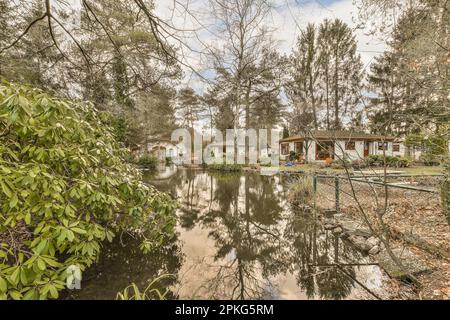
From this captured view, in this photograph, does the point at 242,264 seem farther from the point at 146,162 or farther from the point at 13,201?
the point at 146,162

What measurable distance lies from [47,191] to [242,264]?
2.84m

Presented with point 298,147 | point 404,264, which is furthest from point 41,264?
point 298,147

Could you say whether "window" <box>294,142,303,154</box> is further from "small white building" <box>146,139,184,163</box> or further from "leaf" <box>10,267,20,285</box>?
"leaf" <box>10,267,20,285</box>

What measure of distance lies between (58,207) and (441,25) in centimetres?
665

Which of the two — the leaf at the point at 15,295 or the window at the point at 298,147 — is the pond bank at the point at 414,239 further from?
the window at the point at 298,147

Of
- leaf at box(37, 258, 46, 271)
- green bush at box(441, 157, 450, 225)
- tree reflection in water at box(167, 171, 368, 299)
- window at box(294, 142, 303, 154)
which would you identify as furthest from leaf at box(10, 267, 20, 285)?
window at box(294, 142, 303, 154)

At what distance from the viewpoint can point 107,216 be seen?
92.7 inches

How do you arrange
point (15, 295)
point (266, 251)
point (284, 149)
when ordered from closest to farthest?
point (15, 295) < point (266, 251) < point (284, 149)

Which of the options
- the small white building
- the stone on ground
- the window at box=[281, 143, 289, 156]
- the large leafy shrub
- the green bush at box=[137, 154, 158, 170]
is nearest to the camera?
the large leafy shrub

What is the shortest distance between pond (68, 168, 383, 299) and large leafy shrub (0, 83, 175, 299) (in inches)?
39.9

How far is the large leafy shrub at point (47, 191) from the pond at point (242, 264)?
1.01 m

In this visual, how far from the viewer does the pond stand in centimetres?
276

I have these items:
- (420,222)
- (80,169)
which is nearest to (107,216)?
(80,169)

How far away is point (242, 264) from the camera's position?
3.48 metres
